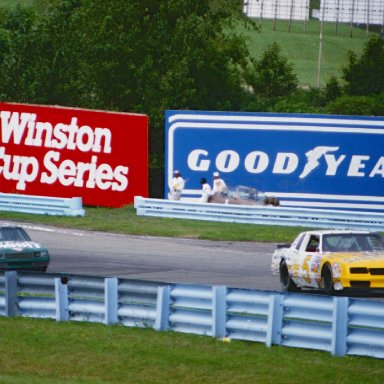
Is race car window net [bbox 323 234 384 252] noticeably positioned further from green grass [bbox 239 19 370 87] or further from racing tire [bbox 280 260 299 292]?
green grass [bbox 239 19 370 87]

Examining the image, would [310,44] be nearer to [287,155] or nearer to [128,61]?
[128,61]

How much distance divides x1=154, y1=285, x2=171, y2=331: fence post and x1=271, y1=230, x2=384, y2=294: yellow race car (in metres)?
4.22

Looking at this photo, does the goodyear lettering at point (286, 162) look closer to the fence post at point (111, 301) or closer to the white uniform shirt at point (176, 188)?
the white uniform shirt at point (176, 188)

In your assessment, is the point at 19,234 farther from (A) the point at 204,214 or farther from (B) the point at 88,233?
(A) the point at 204,214

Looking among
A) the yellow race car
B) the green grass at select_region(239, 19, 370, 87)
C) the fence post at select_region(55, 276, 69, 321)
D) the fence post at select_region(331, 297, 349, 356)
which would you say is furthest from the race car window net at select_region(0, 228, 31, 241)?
the green grass at select_region(239, 19, 370, 87)

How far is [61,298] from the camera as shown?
18875mm

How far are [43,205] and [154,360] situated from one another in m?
24.9

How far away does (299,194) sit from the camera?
135 ft

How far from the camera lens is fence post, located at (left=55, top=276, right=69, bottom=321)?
61.9 ft

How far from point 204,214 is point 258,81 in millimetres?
40090

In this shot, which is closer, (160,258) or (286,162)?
(160,258)

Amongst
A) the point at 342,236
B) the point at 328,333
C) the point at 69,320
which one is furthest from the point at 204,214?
the point at 328,333

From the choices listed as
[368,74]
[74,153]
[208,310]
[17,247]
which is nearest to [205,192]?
[74,153]

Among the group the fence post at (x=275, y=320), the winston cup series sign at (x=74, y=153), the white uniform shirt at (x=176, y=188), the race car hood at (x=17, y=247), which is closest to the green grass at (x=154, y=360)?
the fence post at (x=275, y=320)
